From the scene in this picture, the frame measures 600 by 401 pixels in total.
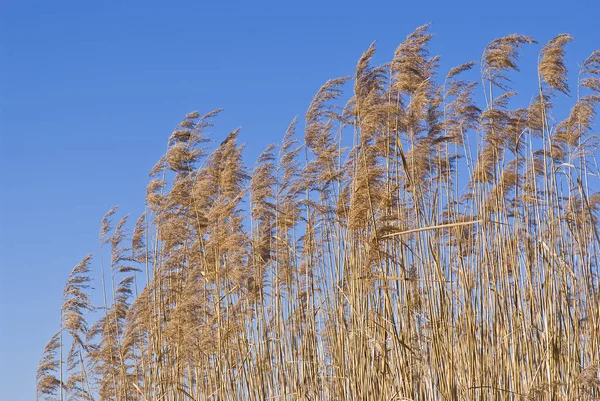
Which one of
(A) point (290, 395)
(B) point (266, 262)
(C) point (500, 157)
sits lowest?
(A) point (290, 395)

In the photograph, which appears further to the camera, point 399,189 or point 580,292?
point 580,292

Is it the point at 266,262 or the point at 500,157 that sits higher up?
the point at 500,157

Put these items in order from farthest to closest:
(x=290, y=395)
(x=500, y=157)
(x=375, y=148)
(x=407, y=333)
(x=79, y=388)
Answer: (x=79, y=388) < (x=500, y=157) < (x=290, y=395) < (x=375, y=148) < (x=407, y=333)

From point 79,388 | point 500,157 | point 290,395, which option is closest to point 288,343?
point 290,395

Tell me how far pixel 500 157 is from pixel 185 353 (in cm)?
251

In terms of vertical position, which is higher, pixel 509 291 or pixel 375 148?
pixel 375 148

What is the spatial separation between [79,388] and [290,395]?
2.47 metres

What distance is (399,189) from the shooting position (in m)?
4.86

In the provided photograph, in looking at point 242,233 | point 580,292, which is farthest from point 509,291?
point 242,233

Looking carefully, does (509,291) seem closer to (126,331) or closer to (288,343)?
(288,343)

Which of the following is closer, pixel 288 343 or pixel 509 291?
pixel 509 291

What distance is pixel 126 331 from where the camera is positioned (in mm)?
6227

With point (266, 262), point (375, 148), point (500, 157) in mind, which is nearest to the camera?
point (375, 148)

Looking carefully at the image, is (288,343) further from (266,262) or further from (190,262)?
(190,262)
